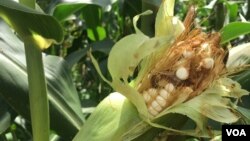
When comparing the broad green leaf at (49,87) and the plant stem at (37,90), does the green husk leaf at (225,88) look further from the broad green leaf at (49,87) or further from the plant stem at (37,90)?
the broad green leaf at (49,87)

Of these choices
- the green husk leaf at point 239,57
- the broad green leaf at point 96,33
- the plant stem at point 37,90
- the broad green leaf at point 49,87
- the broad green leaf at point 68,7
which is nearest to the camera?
the plant stem at point 37,90

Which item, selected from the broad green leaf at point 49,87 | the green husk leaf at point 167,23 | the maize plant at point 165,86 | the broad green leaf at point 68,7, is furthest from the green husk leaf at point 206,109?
the broad green leaf at point 68,7

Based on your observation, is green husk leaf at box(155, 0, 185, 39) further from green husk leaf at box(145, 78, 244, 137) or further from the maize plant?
green husk leaf at box(145, 78, 244, 137)

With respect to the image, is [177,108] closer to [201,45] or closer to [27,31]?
[201,45]

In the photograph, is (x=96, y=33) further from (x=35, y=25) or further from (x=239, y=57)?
(x=35, y=25)

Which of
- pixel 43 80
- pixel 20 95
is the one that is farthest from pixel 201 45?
pixel 20 95

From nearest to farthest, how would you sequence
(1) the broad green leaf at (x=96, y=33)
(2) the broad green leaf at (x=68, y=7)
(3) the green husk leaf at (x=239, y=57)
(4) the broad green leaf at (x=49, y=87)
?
(3) the green husk leaf at (x=239, y=57), (4) the broad green leaf at (x=49, y=87), (2) the broad green leaf at (x=68, y=7), (1) the broad green leaf at (x=96, y=33)
